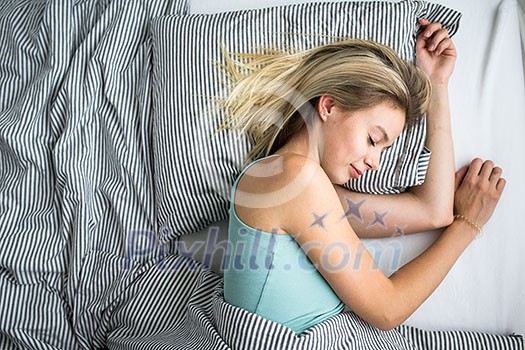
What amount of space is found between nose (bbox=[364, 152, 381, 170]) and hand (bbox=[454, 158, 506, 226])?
0.22 metres

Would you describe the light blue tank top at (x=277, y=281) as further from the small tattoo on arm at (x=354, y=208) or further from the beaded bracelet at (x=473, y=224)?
the beaded bracelet at (x=473, y=224)

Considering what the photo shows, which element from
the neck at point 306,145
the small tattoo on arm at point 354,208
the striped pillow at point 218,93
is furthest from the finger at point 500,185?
the neck at point 306,145

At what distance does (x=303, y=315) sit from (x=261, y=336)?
0.31 feet

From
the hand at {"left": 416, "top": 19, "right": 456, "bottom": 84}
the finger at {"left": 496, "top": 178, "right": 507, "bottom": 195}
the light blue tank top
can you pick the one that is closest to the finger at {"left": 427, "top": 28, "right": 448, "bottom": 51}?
the hand at {"left": 416, "top": 19, "right": 456, "bottom": 84}

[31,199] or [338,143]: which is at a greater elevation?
[338,143]

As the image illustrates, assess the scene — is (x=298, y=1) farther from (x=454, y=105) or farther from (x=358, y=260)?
(x=358, y=260)

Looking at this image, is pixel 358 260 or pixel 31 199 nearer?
pixel 358 260

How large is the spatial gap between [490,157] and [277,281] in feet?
1.64

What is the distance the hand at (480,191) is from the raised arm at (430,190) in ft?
0.11

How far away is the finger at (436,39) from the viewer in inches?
47.0

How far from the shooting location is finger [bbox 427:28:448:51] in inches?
47.0

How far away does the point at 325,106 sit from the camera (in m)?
1.10

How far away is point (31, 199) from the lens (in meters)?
1.34

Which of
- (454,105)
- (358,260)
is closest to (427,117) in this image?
(454,105)
